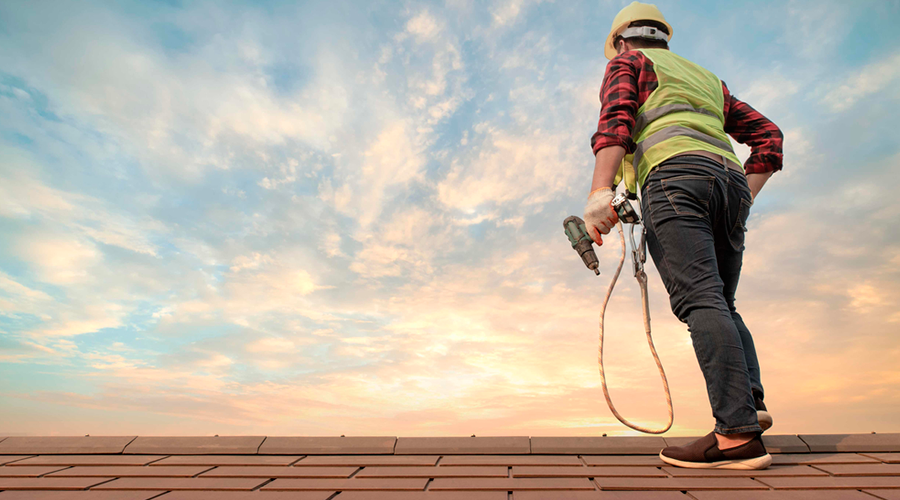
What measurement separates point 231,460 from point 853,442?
2.88 m

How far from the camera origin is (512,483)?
1583 millimetres

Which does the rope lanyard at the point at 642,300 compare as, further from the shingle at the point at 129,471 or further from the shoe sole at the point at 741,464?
the shingle at the point at 129,471

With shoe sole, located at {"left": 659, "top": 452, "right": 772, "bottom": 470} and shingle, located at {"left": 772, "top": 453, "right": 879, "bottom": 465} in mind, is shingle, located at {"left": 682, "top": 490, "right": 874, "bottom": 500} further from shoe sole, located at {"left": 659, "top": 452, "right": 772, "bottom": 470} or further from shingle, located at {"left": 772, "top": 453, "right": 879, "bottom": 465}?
shingle, located at {"left": 772, "top": 453, "right": 879, "bottom": 465}

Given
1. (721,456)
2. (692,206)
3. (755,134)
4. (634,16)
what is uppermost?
(634,16)

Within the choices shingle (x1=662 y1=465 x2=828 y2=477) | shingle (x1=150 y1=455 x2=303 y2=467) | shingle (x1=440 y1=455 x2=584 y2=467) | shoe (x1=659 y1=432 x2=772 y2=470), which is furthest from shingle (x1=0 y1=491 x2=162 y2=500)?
shoe (x1=659 y1=432 x2=772 y2=470)

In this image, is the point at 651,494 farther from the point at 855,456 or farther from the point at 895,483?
the point at 855,456

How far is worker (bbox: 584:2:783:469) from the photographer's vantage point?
5.79 feet

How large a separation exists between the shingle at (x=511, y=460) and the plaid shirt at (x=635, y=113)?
134 cm

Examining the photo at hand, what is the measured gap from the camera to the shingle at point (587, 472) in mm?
1697

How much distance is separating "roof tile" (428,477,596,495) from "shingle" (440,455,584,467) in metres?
0.29

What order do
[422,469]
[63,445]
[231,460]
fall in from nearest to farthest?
[422,469] → [231,460] → [63,445]

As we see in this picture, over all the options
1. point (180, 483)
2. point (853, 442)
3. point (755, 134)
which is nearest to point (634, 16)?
point (755, 134)

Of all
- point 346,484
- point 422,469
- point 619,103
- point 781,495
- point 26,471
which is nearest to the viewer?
point 781,495

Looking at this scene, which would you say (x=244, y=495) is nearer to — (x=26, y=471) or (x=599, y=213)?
(x=26, y=471)
